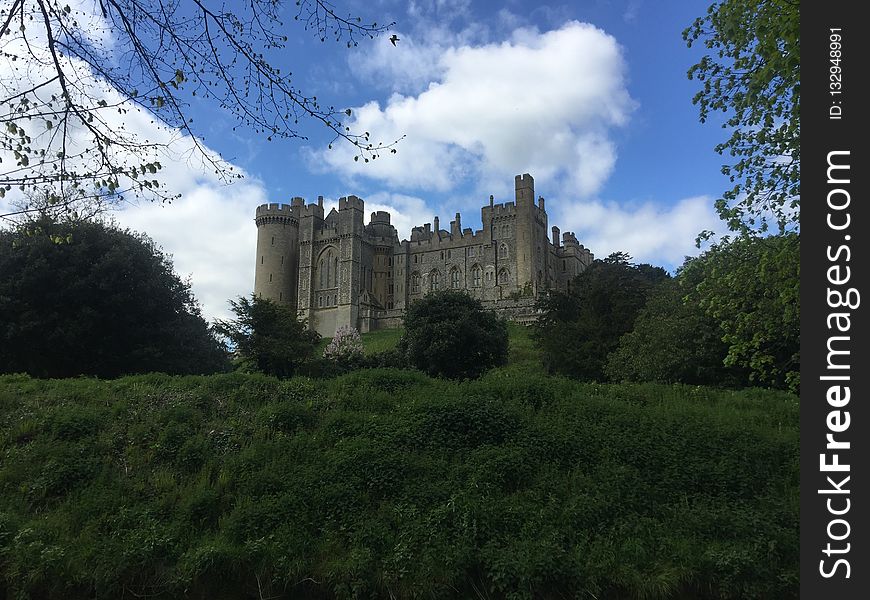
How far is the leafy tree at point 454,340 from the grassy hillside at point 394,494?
12.7 m

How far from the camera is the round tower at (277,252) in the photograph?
236ft

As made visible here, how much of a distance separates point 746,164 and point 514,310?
42.9 m

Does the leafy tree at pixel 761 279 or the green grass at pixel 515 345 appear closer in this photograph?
the leafy tree at pixel 761 279

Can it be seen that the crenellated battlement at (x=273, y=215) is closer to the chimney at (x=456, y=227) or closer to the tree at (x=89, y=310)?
the chimney at (x=456, y=227)

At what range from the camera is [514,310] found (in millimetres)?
52781

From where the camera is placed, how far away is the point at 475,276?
70.0m

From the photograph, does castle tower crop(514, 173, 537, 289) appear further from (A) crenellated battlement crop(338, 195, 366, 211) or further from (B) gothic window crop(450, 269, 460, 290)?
(A) crenellated battlement crop(338, 195, 366, 211)

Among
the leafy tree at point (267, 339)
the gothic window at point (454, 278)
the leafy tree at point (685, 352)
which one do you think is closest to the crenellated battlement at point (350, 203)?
the gothic window at point (454, 278)

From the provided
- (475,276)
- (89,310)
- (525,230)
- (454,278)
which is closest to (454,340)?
(89,310)

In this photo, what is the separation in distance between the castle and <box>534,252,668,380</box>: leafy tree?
115ft

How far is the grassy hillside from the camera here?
753 centimetres

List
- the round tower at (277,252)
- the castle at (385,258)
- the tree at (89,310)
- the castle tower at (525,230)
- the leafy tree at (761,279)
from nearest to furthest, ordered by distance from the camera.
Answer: the leafy tree at (761,279) → the tree at (89,310) → the castle tower at (525,230) → the castle at (385,258) → the round tower at (277,252)

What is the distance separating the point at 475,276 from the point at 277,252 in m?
23.3

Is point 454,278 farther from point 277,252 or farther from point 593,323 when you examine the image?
point 593,323
